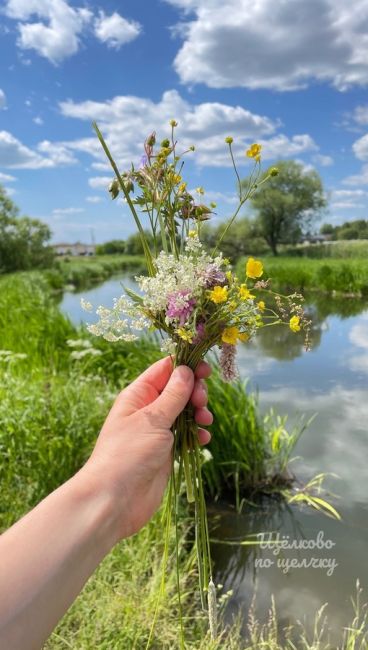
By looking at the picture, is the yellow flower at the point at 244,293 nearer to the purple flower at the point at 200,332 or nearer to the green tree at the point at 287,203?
the purple flower at the point at 200,332

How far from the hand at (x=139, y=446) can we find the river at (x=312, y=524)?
130 cm

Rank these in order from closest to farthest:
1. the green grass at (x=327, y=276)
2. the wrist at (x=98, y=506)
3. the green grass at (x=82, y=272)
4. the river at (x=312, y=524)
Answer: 1. the wrist at (x=98, y=506)
2. the river at (x=312, y=524)
3. the green grass at (x=327, y=276)
4. the green grass at (x=82, y=272)

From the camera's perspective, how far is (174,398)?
127 cm

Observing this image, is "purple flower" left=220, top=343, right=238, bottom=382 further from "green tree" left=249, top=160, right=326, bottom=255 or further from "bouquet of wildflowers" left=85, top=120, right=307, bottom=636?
"green tree" left=249, top=160, right=326, bottom=255

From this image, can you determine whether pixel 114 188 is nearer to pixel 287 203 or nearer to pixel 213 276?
pixel 213 276

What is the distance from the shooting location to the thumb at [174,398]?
4.13ft

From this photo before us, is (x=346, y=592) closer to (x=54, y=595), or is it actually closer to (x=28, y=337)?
(x=54, y=595)

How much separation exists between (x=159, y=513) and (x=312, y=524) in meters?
1.14

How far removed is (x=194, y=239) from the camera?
122cm

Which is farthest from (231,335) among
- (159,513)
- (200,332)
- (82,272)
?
(82,272)

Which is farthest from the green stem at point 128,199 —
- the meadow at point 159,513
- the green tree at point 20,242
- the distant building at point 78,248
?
the distant building at point 78,248

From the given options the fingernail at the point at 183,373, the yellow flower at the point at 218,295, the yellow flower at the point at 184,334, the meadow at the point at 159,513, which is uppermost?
the yellow flower at the point at 218,295

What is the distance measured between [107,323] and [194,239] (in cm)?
29

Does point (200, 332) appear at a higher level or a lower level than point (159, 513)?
higher
